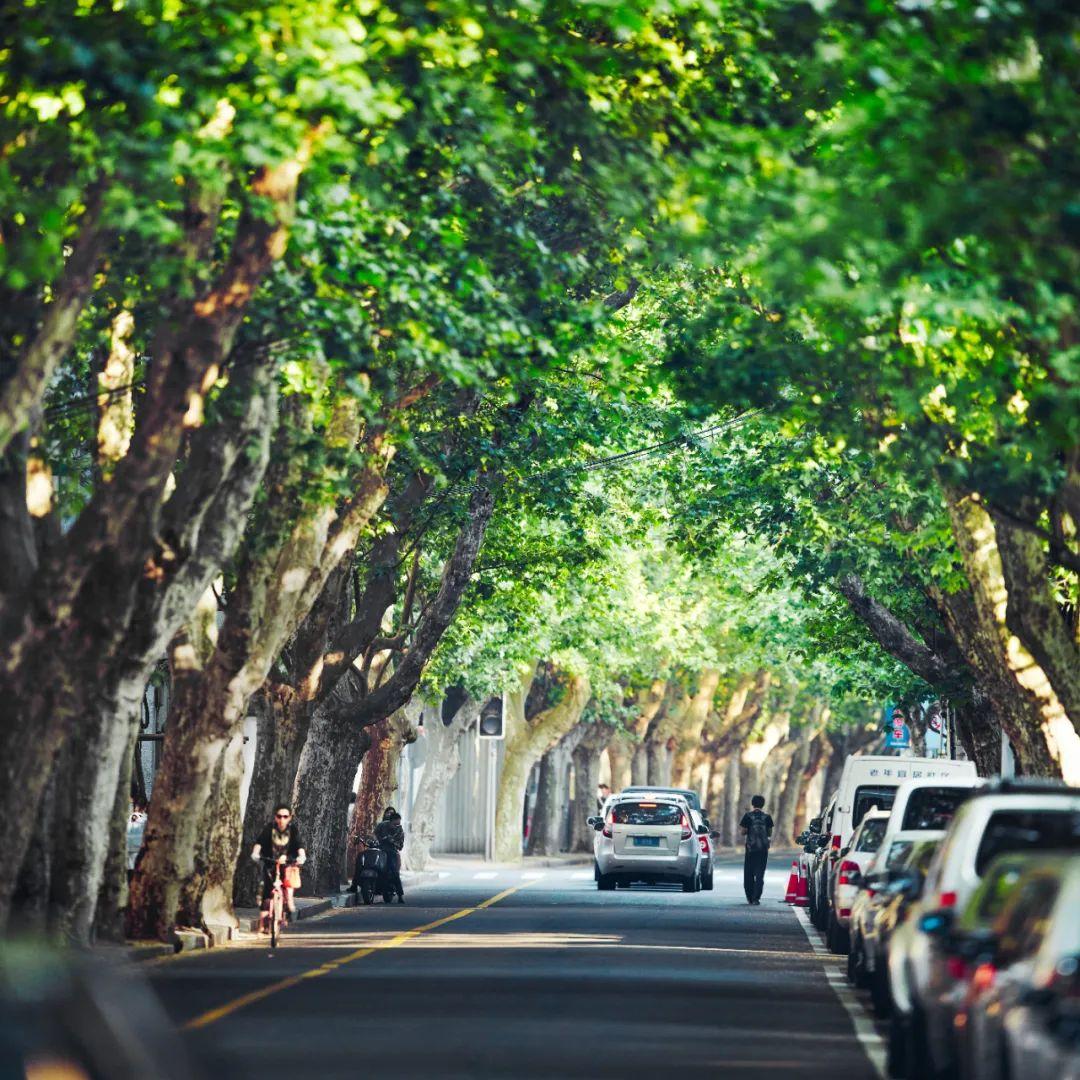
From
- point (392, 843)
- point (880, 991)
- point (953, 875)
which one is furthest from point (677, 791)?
point (953, 875)

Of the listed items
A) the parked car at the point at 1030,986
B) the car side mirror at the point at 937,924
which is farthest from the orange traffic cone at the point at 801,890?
the parked car at the point at 1030,986

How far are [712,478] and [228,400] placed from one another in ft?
55.0

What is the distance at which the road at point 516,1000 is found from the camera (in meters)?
15.3

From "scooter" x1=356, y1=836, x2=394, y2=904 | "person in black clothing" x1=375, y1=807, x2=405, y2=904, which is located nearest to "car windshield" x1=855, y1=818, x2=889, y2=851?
"scooter" x1=356, y1=836, x2=394, y2=904

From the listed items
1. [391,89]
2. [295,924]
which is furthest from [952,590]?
[391,89]

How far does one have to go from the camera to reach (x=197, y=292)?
64.4 ft

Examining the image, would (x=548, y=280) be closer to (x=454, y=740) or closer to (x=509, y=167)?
(x=509, y=167)

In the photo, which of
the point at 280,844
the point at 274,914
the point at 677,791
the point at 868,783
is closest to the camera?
the point at 274,914

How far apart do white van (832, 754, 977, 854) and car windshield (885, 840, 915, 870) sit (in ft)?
30.0

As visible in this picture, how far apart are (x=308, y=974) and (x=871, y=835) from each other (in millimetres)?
7144

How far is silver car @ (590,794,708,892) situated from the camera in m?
44.5

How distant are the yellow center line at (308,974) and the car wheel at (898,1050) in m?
4.64

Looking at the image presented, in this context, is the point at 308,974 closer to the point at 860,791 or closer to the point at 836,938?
the point at 836,938

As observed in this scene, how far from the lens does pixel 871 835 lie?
2730 cm
